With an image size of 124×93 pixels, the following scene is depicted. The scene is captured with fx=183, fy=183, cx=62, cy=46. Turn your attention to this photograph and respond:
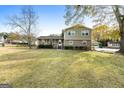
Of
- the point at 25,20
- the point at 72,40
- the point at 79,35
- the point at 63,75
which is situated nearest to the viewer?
the point at 63,75

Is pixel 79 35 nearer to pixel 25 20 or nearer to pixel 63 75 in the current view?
pixel 25 20

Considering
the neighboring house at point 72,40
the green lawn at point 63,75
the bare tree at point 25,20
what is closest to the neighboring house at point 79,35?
the neighboring house at point 72,40

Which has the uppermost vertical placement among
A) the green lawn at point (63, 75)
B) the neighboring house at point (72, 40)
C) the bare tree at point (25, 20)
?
the bare tree at point (25, 20)

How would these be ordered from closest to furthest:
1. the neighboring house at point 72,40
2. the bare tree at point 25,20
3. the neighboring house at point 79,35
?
1. the bare tree at point 25,20
2. the neighboring house at point 79,35
3. the neighboring house at point 72,40

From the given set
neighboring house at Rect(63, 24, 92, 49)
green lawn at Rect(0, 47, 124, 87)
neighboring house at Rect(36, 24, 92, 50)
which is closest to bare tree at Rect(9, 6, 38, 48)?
green lawn at Rect(0, 47, 124, 87)

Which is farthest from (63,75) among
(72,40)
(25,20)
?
(72,40)

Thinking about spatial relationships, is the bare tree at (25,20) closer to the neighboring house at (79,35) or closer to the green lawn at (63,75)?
the green lawn at (63,75)

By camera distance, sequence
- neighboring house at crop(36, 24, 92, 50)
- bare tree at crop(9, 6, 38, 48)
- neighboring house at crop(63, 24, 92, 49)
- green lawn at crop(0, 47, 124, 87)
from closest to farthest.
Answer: green lawn at crop(0, 47, 124, 87) → bare tree at crop(9, 6, 38, 48) → neighboring house at crop(63, 24, 92, 49) → neighboring house at crop(36, 24, 92, 50)

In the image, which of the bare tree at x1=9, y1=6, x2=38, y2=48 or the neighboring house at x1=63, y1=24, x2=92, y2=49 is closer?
the bare tree at x1=9, y1=6, x2=38, y2=48

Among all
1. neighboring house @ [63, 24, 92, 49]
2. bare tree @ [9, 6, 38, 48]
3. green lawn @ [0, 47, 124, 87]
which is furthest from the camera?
neighboring house @ [63, 24, 92, 49]

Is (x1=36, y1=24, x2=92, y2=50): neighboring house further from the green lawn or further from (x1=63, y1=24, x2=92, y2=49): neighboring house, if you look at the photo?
the green lawn

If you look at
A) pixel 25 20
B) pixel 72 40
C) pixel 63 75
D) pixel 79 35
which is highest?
pixel 25 20

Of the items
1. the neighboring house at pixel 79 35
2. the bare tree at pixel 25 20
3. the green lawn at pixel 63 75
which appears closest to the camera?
the green lawn at pixel 63 75
